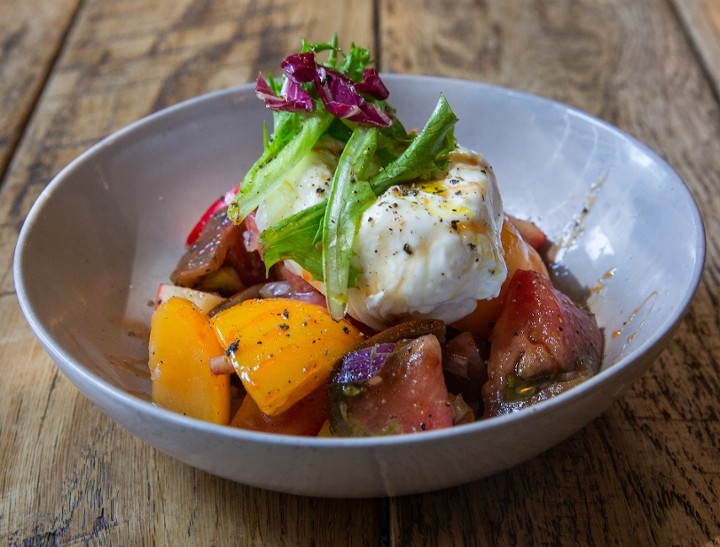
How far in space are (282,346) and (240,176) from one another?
1.18m

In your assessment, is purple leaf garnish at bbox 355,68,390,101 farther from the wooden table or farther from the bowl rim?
the wooden table

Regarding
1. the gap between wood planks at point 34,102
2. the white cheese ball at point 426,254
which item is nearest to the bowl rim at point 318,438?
the white cheese ball at point 426,254

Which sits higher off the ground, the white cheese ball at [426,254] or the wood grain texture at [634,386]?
the white cheese ball at [426,254]

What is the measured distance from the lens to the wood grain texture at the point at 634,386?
1.75m

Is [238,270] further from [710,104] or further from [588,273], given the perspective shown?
[710,104]

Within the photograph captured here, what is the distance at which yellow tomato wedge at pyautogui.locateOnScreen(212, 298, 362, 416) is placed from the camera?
170cm

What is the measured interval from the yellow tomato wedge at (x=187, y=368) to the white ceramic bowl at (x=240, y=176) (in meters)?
0.12

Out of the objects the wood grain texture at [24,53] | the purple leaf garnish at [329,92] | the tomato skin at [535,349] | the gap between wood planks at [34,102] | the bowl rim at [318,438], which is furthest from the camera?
the wood grain texture at [24,53]

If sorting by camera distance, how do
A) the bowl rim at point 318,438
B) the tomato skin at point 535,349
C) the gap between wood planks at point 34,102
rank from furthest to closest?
1. the gap between wood planks at point 34,102
2. the tomato skin at point 535,349
3. the bowl rim at point 318,438

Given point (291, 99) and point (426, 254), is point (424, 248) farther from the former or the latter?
point (291, 99)

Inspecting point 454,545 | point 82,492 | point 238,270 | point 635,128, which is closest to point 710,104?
point 635,128

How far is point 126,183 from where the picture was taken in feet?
8.34

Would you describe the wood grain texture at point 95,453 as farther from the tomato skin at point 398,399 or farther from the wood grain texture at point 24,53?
the tomato skin at point 398,399

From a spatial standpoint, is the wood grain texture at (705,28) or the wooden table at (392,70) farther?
the wood grain texture at (705,28)
